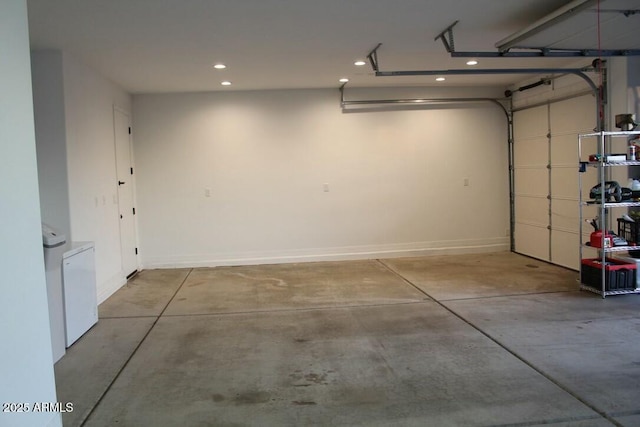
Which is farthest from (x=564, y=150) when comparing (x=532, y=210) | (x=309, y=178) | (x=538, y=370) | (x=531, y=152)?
(x=538, y=370)

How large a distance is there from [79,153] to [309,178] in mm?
3441

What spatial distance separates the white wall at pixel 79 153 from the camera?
4676 mm

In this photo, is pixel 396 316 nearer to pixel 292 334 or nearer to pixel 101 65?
pixel 292 334

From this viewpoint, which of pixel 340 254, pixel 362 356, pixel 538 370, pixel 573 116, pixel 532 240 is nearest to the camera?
pixel 538 370

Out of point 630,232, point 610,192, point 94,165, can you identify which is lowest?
point 630,232

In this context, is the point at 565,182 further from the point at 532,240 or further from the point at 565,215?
the point at 532,240

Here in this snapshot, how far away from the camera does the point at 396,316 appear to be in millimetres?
4586

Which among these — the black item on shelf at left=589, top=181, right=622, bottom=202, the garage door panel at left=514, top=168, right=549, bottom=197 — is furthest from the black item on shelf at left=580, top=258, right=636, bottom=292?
the garage door panel at left=514, top=168, right=549, bottom=197

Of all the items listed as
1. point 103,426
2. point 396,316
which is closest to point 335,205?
point 396,316

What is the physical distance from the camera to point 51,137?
15.4 feet

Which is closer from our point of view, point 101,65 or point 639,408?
point 639,408

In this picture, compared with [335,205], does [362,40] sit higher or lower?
higher

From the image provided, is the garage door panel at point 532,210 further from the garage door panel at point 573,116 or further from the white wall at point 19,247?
the white wall at point 19,247

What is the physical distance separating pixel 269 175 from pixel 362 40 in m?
3.17
